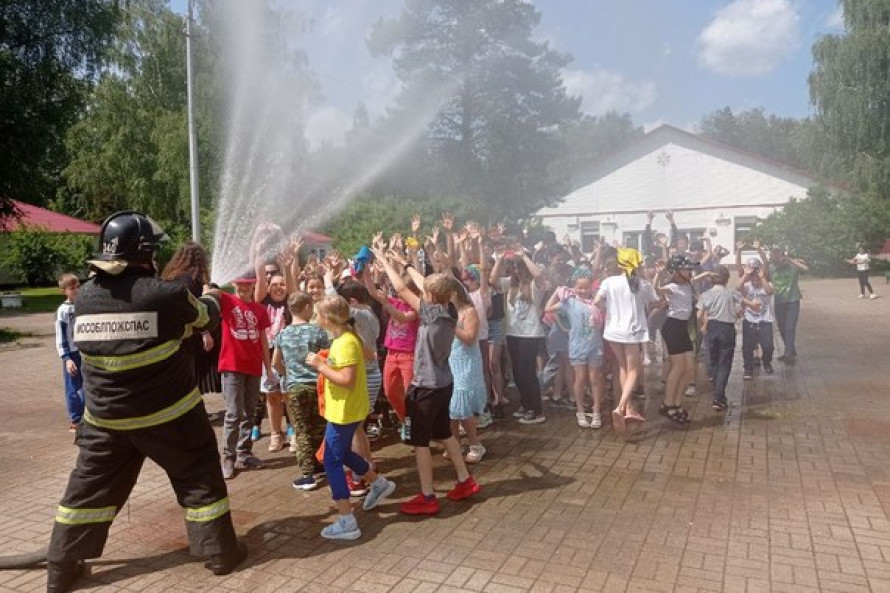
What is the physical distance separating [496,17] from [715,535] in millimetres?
14505

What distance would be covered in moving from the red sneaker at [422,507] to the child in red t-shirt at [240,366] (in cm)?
166

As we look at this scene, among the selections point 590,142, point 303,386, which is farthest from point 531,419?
point 590,142

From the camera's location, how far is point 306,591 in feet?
12.3

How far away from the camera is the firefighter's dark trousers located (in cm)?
384

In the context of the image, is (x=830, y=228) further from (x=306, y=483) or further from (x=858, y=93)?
(x=306, y=483)

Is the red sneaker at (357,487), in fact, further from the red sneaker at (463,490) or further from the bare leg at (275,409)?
the bare leg at (275,409)

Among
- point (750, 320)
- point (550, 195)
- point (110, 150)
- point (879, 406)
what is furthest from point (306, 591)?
point (110, 150)

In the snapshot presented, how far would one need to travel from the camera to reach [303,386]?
514cm

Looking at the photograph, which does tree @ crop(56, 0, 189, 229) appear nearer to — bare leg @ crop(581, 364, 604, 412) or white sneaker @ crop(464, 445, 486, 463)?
bare leg @ crop(581, 364, 604, 412)

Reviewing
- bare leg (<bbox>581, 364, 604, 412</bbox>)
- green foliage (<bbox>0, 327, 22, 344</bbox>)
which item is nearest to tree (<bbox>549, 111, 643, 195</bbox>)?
green foliage (<bbox>0, 327, 22, 344</bbox>)

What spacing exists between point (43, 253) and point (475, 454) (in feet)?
102

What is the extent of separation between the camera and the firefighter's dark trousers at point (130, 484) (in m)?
3.84

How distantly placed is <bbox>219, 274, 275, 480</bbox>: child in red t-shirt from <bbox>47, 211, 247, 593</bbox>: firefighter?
1.56 metres

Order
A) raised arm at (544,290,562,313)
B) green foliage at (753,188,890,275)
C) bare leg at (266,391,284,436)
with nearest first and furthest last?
bare leg at (266,391,284,436) < raised arm at (544,290,562,313) < green foliage at (753,188,890,275)
